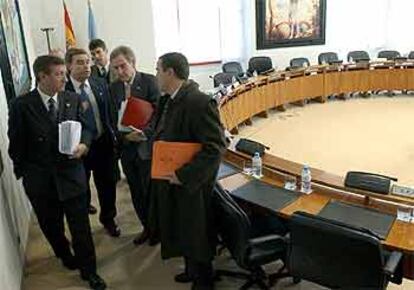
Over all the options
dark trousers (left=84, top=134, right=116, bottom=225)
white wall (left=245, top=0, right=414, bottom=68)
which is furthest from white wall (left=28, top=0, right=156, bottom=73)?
dark trousers (left=84, top=134, right=116, bottom=225)

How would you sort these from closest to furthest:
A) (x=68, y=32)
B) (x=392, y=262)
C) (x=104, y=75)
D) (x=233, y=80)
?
(x=392, y=262) → (x=104, y=75) → (x=68, y=32) → (x=233, y=80)

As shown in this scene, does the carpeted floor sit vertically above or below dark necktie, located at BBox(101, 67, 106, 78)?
below

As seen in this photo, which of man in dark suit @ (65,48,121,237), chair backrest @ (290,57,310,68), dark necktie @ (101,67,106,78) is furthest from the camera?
chair backrest @ (290,57,310,68)

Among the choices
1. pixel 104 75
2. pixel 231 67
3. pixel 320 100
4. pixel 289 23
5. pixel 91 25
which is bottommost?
pixel 320 100

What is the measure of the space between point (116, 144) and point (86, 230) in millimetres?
913

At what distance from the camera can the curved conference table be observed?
2990mm

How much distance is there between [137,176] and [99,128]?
20.2 inches

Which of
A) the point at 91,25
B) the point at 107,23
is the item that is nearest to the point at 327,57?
the point at 107,23

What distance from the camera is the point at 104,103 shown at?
3.88m

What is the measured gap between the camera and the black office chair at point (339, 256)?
7.66ft

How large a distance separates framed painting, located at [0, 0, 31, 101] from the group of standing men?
2.58ft

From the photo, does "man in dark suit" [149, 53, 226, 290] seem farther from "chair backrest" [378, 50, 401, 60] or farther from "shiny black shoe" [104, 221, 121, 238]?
"chair backrest" [378, 50, 401, 60]

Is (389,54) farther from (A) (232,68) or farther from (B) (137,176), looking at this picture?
(B) (137,176)

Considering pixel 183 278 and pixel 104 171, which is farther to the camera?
pixel 104 171
